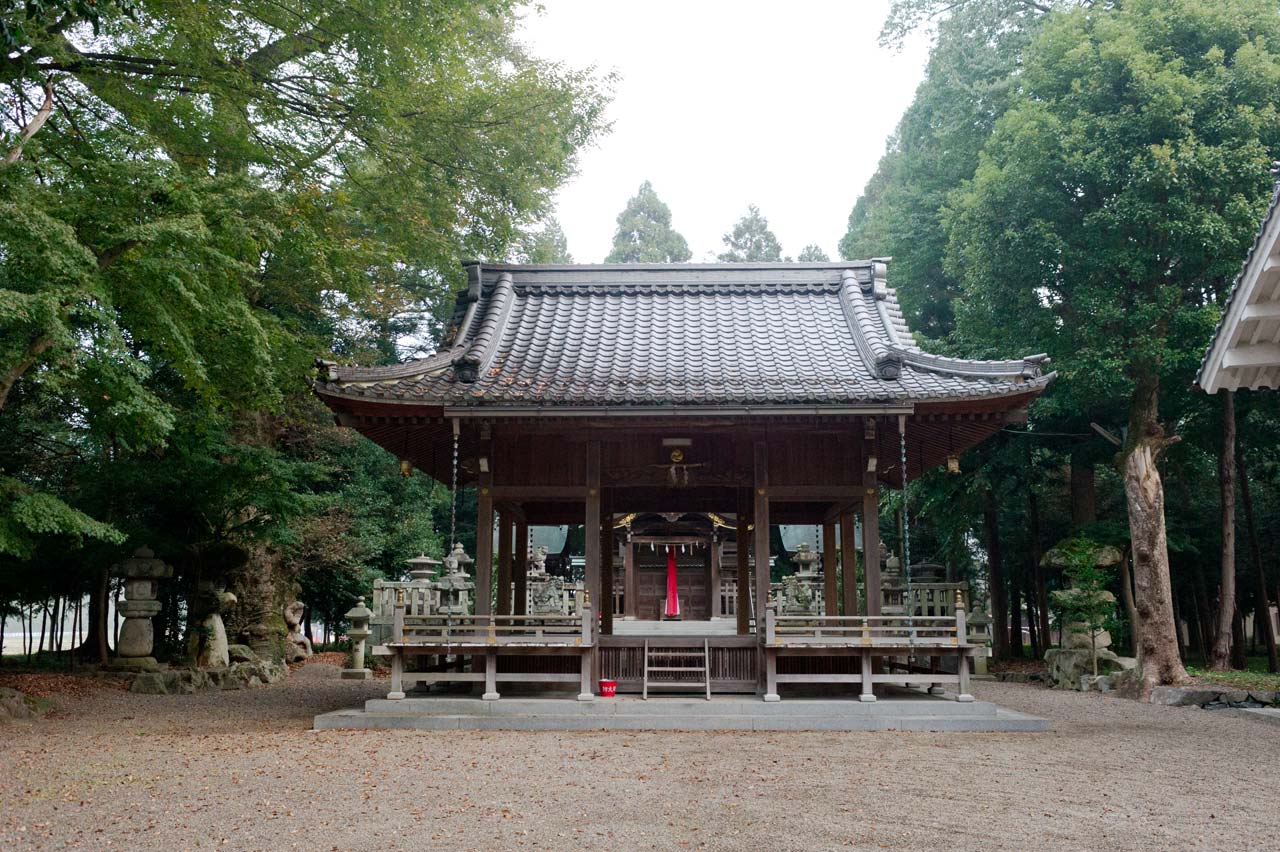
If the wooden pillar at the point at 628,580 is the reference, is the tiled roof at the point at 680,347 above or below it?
above

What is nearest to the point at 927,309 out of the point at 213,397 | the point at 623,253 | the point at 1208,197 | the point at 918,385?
the point at 1208,197

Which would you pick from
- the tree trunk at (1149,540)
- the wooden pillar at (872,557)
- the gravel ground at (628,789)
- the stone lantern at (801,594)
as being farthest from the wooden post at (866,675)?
the stone lantern at (801,594)

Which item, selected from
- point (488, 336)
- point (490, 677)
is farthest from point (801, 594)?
point (490, 677)

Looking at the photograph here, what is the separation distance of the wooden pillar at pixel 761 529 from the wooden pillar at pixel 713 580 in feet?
49.4

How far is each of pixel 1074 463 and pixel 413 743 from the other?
16502 millimetres

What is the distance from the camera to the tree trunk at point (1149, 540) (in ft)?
46.9

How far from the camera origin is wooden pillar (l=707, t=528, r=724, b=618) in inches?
1024

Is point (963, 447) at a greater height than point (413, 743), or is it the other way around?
point (963, 447)

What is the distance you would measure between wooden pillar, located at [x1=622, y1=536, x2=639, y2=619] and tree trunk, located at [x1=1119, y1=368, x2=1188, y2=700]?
13375mm

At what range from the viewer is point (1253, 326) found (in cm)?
988

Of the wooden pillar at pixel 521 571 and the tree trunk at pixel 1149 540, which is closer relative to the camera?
the wooden pillar at pixel 521 571

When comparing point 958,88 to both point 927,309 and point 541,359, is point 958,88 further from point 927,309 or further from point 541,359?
point 541,359

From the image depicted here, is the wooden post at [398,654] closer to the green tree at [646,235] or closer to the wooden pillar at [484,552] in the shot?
the wooden pillar at [484,552]

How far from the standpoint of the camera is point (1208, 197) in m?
14.6
